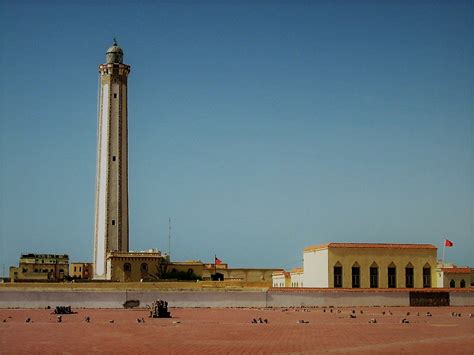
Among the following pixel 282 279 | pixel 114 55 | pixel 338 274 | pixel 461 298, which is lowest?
pixel 461 298

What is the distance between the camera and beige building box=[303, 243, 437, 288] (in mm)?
50594

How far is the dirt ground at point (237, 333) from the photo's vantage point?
74.7 feet

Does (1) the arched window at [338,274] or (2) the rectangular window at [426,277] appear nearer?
(1) the arched window at [338,274]

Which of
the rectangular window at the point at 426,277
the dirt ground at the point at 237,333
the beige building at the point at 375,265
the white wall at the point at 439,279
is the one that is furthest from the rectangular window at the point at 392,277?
the dirt ground at the point at 237,333

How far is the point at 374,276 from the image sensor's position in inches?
2016

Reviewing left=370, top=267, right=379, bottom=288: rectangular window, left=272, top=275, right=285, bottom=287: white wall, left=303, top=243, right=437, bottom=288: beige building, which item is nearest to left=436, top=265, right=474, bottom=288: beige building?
left=303, top=243, right=437, bottom=288: beige building

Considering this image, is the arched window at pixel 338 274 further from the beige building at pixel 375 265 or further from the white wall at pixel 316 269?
the white wall at pixel 316 269

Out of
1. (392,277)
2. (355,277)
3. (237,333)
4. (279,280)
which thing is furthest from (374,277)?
(237,333)

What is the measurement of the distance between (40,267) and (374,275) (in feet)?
151

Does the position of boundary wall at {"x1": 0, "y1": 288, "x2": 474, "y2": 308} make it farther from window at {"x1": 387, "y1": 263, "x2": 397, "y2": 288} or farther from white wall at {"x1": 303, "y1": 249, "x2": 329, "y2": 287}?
white wall at {"x1": 303, "y1": 249, "x2": 329, "y2": 287}

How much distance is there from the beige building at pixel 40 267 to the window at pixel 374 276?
3994 centimetres

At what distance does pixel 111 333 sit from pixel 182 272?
37911mm

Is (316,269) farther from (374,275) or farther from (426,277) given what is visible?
(426,277)

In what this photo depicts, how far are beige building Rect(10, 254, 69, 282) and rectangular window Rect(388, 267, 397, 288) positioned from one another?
133 feet
